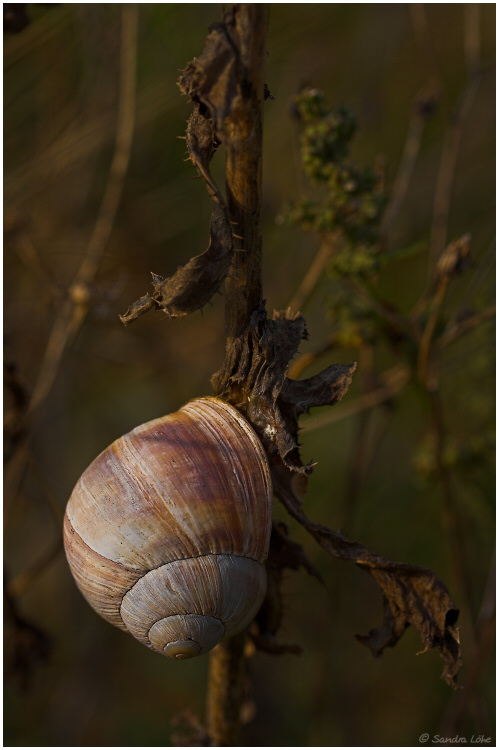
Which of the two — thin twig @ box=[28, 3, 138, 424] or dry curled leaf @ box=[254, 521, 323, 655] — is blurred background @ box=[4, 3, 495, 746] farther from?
dry curled leaf @ box=[254, 521, 323, 655]

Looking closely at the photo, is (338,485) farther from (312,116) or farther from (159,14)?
(159,14)

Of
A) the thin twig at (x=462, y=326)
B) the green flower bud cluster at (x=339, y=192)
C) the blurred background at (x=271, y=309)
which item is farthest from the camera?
the blurred background at (x=271, y=309)

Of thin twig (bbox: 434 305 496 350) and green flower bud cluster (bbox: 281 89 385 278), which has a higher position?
green flower bud cluster (bbox: 281 89 385 278)

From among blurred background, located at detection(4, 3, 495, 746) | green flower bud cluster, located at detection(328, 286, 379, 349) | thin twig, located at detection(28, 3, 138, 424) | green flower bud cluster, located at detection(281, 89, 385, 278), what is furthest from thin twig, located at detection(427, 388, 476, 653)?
thin twig, located at detection(28, 3, 138, 424)

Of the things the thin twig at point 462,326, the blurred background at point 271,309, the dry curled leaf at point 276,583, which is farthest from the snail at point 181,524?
the blurred background at point 271,309

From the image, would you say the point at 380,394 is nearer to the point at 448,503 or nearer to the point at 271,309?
the point at 448,503

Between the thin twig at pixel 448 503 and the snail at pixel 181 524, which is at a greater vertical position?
the snail at pixel 181 524

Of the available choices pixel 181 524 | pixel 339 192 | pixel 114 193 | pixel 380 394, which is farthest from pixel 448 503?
pixel 114 193

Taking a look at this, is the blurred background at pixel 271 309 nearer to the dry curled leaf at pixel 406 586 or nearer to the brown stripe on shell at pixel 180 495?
the dry curled leaf at pixel 406 586
